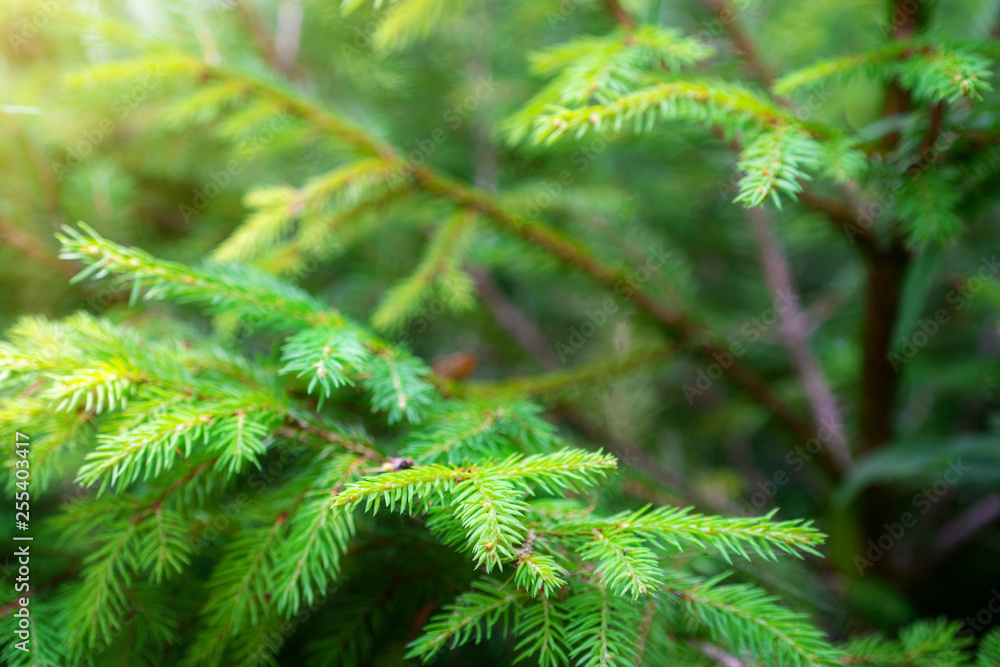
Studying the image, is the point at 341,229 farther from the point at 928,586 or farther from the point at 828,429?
the point at 928,586

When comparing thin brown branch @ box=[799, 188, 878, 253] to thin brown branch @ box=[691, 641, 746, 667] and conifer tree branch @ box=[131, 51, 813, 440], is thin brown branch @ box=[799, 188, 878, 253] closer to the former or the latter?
conifer tree branch @ box=[131, 51, 813, 440]

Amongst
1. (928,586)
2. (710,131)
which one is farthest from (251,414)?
(928,586)

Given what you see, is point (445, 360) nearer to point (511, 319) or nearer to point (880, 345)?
point (511, 319)

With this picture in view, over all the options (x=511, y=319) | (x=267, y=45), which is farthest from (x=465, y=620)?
(x=267, y=45)

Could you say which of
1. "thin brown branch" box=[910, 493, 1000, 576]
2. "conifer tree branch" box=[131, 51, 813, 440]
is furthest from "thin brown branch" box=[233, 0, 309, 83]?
"thin brown branch" box=[910, 493, 1000, 576]

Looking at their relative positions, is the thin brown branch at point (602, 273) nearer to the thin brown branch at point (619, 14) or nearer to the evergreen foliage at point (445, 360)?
the evergreen foliage at point (445, 360)

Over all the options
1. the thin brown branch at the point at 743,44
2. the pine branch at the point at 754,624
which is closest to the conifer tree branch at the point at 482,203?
the thin brown branch at the point at 743,44

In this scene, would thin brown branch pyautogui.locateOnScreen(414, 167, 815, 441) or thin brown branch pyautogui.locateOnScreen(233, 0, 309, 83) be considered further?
thin brown branch pyautogui.locateOnScreen(233, 0, 309, 83)

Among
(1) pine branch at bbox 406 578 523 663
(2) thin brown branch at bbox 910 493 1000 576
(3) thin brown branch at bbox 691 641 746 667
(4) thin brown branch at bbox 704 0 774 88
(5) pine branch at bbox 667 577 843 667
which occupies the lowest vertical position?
(2) thin brown branch at bbox 910 493 1000 576
